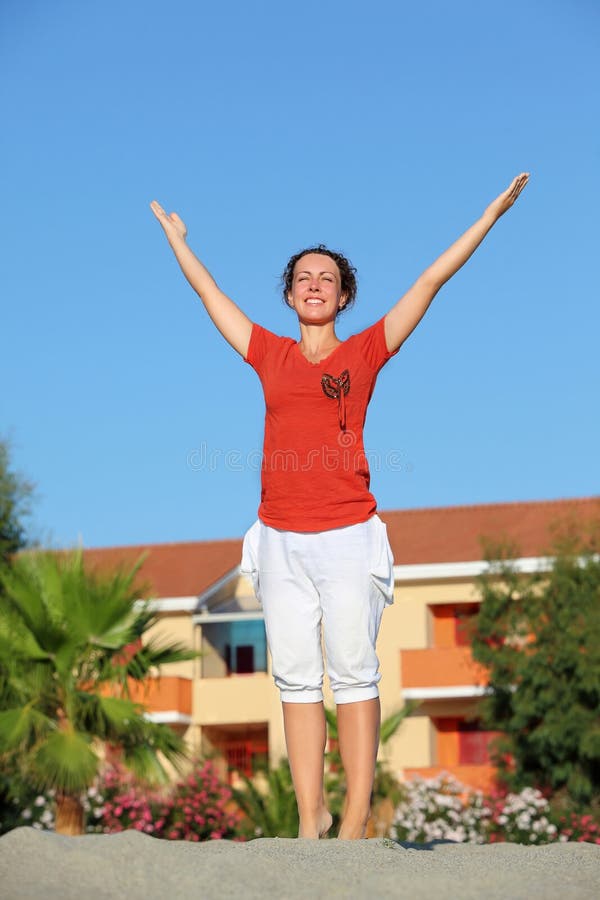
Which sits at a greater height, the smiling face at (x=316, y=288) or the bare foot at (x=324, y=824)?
the smiling face at (x=316, y=288)

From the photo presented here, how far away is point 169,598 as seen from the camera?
90.1 feet

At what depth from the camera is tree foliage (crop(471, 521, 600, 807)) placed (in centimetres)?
2106

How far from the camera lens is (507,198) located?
5.02 metres

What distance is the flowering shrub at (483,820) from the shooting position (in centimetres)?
1844

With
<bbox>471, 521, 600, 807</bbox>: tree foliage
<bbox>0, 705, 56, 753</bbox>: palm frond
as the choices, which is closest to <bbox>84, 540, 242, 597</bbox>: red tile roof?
<bbox>471, 521, 600, 807</bbox>: tree foliage

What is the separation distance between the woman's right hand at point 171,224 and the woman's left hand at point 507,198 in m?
1.37

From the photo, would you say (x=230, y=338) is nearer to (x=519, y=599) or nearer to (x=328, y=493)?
(x=328, y=493)

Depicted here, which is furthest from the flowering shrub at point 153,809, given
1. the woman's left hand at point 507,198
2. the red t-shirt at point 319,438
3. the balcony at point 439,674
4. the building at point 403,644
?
the woman's left hand at point 507,198

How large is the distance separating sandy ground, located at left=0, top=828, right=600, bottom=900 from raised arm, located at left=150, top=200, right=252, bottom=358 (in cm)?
212

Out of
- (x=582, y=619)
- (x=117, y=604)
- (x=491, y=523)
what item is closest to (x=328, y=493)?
(x=117, y=604)

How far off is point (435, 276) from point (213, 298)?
3.17 ft

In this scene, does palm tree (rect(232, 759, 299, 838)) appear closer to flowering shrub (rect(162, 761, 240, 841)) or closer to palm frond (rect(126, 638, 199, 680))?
flowering shrub (rect(162, 761, 240, 841))

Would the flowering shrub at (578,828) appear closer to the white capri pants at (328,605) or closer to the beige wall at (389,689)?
the beige wall at (389,689)

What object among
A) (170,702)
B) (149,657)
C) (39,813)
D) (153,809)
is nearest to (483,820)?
(153,809)
